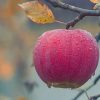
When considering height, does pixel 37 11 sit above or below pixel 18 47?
above

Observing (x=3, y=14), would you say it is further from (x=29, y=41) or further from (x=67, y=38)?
(x=67, y=38)

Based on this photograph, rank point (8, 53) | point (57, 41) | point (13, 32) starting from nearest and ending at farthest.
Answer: point (57, 41)
point (13, 32)
point (8, 53)

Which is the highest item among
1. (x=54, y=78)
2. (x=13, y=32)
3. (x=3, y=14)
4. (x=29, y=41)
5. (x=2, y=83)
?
(x=54, y=78)

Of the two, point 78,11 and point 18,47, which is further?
point 18,47

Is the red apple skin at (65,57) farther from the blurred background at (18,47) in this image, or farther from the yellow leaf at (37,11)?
the blurred background at (18,47)

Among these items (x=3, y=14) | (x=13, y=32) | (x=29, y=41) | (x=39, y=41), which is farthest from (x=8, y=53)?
(x=39, y=41)

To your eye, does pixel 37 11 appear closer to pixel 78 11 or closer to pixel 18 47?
pixel 78 11

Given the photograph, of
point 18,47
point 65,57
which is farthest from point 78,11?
point 18,47
